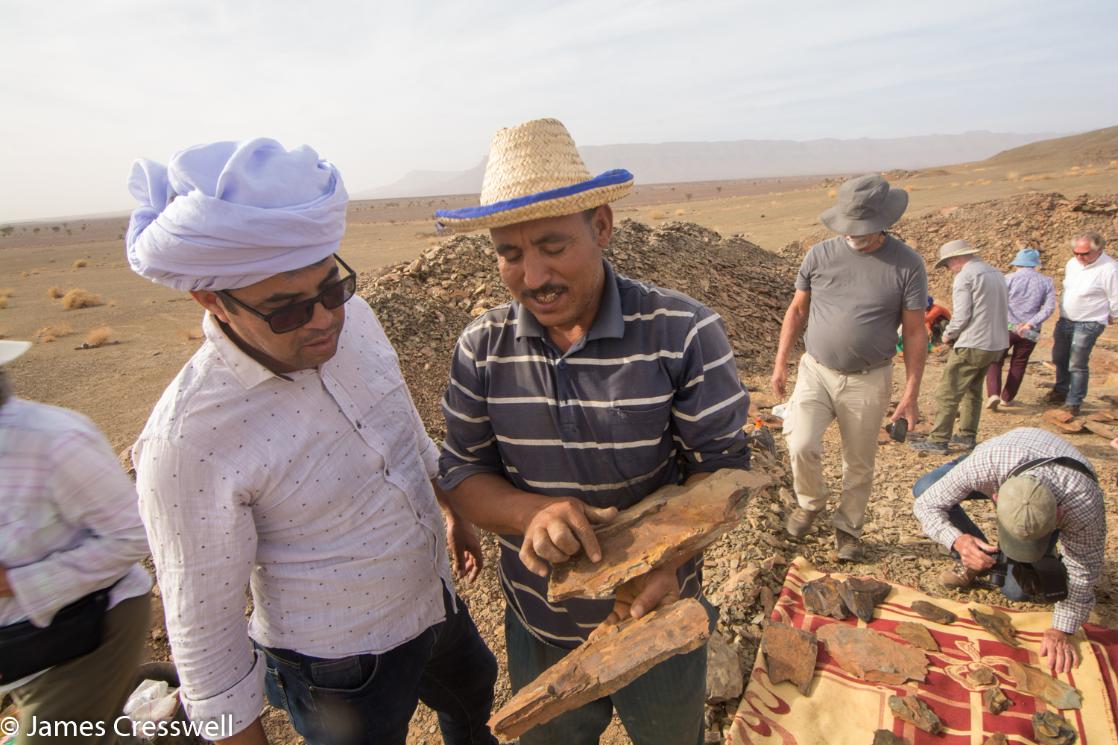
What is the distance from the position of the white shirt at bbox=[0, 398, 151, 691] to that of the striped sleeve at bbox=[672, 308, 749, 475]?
1879 millimetres

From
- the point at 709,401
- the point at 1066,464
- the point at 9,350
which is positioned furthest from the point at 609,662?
the point at 1066,464

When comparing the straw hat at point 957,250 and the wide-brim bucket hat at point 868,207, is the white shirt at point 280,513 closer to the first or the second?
the wide-brim bucket hat at point 868,207

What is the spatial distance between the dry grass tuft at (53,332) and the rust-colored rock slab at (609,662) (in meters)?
17.2

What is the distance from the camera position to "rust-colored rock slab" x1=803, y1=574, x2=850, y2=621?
11.5 feet

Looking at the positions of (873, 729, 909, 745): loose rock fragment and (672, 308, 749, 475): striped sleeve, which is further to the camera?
(873, 729, 909, 745): loose rock fragment

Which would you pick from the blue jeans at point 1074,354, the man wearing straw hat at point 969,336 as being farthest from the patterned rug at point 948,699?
the blue jeans at point 1074,354

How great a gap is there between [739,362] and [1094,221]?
1140 centimetres

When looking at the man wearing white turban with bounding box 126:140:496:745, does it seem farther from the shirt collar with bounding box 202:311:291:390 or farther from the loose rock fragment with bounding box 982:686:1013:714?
the loose rock fragment with bounding box 982:686:1013:714

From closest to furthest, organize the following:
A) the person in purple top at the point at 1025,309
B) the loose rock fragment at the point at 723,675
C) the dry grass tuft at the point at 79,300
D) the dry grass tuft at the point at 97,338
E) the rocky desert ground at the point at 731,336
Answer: the loose rock fragment at the point at 723,675
the rocky desert ground at the point at 731,336
the person in purple top at the point at 1025,309
the dry grass tuft at the point at 97,338
the dry grass tuft at the point at 79,300

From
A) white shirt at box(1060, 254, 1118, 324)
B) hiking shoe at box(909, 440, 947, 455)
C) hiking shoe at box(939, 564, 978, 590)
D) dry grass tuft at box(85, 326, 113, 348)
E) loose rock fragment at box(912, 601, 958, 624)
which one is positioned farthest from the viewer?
dry grass tuft at box(85, 326, 113, 348)

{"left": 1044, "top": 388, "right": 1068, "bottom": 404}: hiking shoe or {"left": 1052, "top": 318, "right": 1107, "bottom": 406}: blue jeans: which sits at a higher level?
{"left": 1052, "top": 318, "right": 1107, "bottom": 406}: blue jeans

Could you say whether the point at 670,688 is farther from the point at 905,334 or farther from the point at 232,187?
the point at 905,334

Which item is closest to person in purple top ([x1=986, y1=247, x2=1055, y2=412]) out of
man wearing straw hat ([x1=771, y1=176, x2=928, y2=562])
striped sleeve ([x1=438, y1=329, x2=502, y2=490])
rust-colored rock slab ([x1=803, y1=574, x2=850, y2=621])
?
man wearing straw hat ([x1=771, y1=176, x2=928, y2=562])

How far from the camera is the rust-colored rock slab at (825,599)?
3.49m
